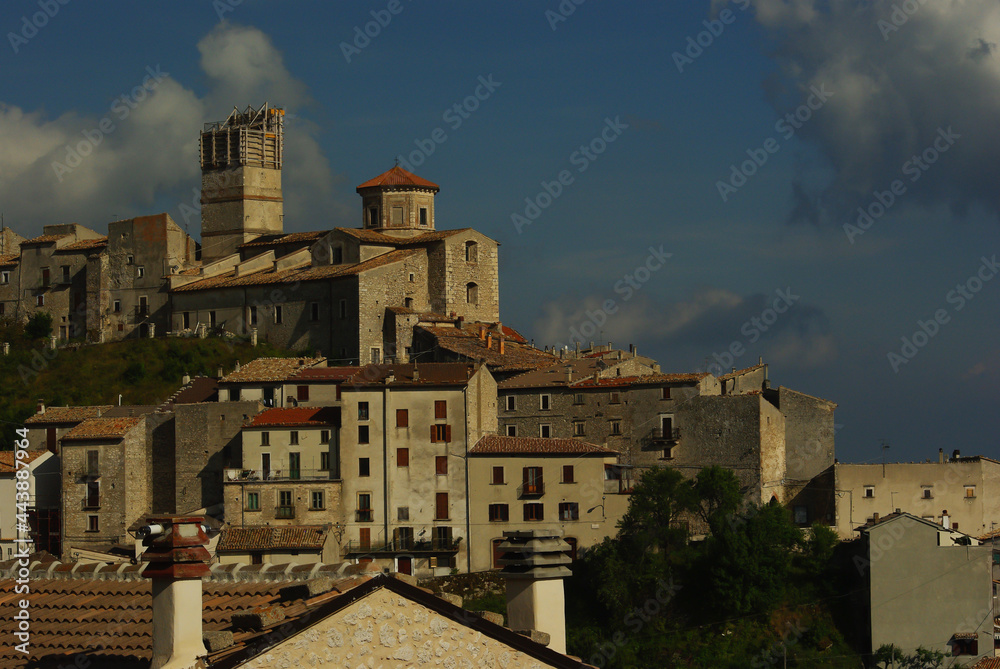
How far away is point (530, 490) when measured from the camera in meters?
54.0

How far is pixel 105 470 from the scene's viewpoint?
5759 cm

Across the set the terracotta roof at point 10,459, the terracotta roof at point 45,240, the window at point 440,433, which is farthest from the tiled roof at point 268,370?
the terracotta roof at point 45,240

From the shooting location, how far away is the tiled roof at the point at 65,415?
62.4 m

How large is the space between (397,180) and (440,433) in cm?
2640

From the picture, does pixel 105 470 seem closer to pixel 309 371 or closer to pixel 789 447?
pixel 309 371

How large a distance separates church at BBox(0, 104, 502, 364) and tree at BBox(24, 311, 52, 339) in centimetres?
64

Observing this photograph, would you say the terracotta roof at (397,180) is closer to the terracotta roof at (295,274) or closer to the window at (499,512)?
the terracotta roof at (295,274)

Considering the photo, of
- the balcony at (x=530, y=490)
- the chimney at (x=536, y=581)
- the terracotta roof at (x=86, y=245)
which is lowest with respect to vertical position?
the balcony at (x=530, y=490)

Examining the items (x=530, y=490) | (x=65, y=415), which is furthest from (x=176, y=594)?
(x=65, y=415)

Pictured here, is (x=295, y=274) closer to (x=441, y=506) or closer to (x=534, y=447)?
(x=441, y=506)

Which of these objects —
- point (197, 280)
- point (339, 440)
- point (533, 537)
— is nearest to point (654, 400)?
point (339, 440)

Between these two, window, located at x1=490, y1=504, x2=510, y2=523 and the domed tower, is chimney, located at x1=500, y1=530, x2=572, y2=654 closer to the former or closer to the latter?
window, located at x1=490, y1=504, x2=510, y2=523

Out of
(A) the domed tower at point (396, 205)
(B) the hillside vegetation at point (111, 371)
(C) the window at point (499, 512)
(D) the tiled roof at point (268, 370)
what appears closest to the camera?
(C) the window at point (499, 512)

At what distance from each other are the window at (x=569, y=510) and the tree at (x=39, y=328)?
3619 centimetres
